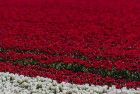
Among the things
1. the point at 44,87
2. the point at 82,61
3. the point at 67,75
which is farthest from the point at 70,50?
the point at 44,87

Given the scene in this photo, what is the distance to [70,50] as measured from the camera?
17578 millimetres

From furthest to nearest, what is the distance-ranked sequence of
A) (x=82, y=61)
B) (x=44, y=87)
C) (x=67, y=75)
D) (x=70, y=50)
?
1. (x=70, y=50)
2. (x=82, y=61)
3. (x=67, y=75)
4. (x=44, y=87)

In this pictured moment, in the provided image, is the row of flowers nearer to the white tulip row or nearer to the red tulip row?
the white tulip row

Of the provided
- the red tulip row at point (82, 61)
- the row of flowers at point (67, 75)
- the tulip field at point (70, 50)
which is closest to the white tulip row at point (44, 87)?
the tulip field at point (70, 50)

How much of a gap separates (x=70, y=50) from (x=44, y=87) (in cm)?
432

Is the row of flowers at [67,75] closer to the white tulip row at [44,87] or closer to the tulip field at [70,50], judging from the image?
the tulip field at [70,50]

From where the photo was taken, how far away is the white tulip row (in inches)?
509

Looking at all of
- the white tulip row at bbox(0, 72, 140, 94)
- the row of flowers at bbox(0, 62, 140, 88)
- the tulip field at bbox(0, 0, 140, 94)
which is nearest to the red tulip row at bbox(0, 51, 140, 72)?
the tulip field at bbox(0, 0, 140, 94)

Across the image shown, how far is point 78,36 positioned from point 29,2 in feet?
40.7

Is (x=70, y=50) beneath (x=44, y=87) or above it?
above

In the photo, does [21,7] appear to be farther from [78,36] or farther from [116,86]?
[116,86]

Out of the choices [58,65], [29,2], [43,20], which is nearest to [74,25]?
[43,20]

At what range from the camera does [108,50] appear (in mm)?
17500

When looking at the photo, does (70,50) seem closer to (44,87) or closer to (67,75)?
(67,75)
